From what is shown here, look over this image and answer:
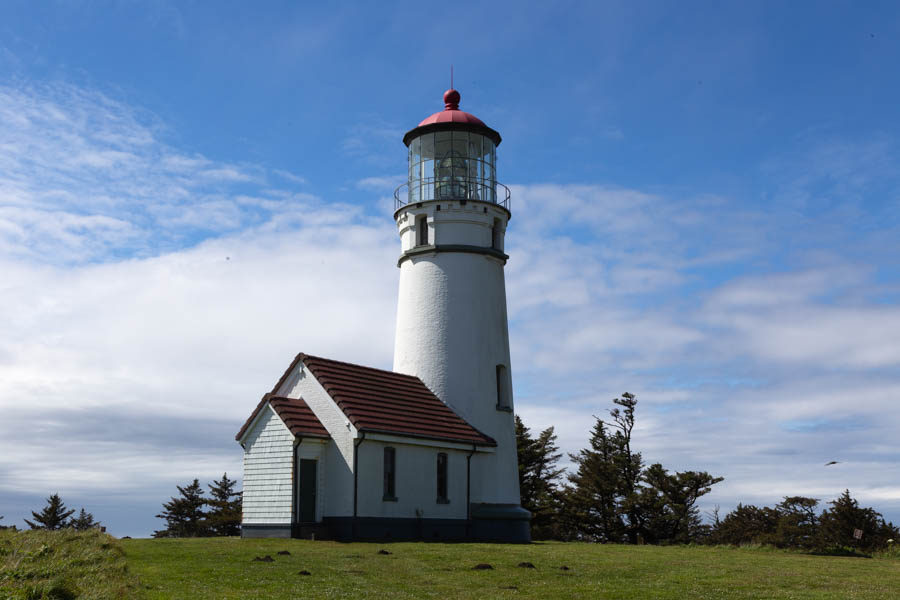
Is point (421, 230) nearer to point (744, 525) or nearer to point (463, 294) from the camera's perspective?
point (463, 294)

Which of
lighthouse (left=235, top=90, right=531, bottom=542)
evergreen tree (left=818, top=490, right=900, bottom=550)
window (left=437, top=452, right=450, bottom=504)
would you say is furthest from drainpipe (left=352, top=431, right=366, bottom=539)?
evergreen tree (left=818, top=490, right=900, bottom=550)

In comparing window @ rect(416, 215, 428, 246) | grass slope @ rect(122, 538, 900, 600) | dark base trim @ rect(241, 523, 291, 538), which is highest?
window @ rect(416, 215, 428, 246)

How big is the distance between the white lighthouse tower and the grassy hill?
8.35 metres

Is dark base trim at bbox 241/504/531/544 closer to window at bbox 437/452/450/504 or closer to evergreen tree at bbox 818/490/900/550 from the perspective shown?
window at bbox 437/452/450/504

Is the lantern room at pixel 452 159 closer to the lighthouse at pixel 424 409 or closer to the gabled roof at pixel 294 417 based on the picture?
the lighthouse at pixel 424 409

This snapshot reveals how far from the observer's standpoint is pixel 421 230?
105 ft

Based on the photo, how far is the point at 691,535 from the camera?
44.4 metres

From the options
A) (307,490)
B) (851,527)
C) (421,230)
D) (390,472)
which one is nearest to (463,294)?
(421,230)

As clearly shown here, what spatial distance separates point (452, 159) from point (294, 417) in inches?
467

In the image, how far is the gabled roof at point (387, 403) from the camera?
86.6 feet

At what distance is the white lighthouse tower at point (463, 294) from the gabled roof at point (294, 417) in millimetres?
5631

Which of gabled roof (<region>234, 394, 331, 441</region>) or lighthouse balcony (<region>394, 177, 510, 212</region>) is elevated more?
lighthouse balcony (<region>394, 177, 510, 212</region>)

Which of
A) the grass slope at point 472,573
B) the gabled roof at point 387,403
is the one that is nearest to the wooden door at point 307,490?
the gabled roof at point 387,403

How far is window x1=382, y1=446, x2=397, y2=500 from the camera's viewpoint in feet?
87.5
